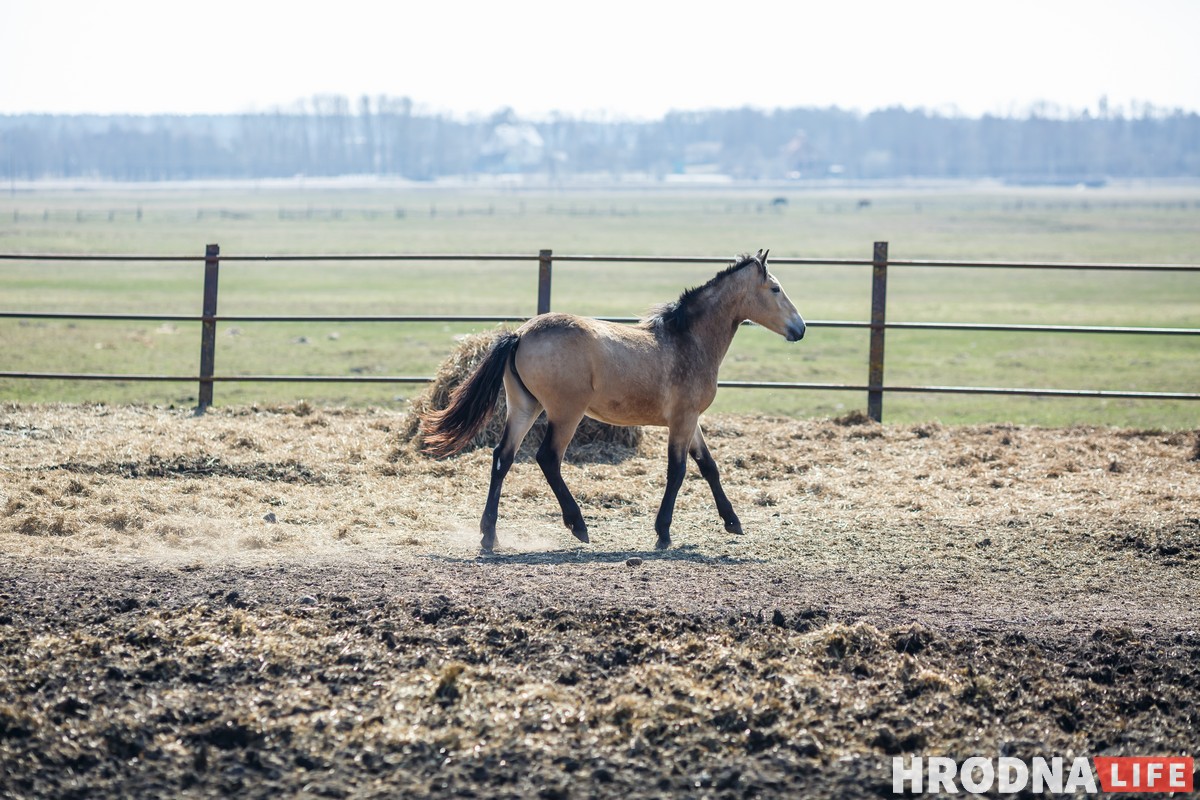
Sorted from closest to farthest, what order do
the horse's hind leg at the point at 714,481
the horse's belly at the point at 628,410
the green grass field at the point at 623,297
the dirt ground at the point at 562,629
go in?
the dirt ground at the point at 562,629 < the horse's belly at the point at 628,410 < the horse's hind leg at the point at 714,481 < the green grass field at the point at 623,297

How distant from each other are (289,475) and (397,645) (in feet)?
13.6

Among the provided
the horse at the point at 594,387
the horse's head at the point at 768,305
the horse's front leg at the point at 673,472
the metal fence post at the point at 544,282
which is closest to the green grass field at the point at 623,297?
the metal fence post at the point at 544,282

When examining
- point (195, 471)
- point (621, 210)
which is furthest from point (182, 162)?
point (195, 471)

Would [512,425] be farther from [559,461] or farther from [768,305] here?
[768,305]

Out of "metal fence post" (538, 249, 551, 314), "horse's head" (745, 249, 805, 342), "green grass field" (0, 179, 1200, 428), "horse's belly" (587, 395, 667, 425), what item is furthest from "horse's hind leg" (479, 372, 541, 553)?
"green grass field" (0, 179, 1200, 428)

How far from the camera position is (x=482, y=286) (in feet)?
118

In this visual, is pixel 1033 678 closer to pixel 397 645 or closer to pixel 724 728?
pixel 724 728

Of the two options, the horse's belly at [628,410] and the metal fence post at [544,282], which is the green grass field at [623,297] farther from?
the horse's belly at [628,410]

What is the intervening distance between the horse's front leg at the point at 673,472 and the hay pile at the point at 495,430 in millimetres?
2097

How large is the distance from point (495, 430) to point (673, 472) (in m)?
2.77

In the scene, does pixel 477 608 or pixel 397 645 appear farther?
pixel 477 608

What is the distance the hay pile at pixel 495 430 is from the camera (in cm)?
995

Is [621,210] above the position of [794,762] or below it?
above

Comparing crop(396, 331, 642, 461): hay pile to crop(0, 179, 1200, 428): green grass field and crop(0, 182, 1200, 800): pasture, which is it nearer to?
crop(0, 182, 1200, 800): pasture
